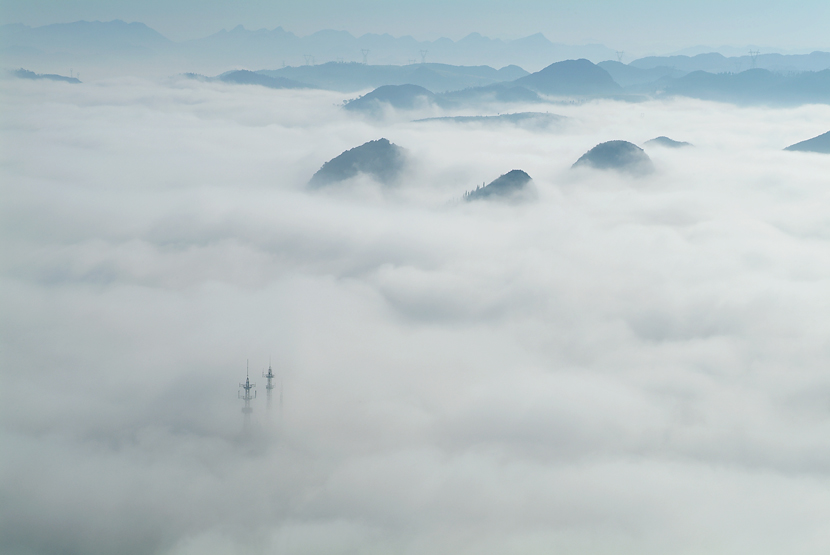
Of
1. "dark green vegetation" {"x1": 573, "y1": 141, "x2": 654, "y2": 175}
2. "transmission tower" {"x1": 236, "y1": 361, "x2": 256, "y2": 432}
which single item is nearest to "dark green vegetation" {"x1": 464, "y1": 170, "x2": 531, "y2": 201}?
"dark green vegetation" {"x1": 573, "y1": 141, "x2": 654, "y2": 175}

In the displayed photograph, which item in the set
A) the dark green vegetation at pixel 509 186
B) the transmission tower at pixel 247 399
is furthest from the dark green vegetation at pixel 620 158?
the transmission tower at pixel 247 399

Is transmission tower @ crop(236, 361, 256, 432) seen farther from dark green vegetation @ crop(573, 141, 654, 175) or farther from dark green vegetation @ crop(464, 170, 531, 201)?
dark green vegetation @ crop(573, 141, 654, 175)

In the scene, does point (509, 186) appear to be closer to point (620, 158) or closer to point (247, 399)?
point (620, 158)

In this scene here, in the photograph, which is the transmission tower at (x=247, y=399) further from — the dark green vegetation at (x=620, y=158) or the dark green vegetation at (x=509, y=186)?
the dark green vegetation at (x=620, y=158)

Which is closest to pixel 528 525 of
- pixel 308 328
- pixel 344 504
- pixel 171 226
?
pixel 344 504

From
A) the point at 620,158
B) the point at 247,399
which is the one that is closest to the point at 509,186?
the point at 620,158

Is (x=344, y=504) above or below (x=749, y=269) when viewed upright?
below

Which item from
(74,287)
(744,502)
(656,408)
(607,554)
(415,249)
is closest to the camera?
(607,554)

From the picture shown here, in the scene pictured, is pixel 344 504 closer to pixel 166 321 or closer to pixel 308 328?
pixel 308 328

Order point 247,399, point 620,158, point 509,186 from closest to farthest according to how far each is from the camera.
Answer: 1. point 247,399
2. point 509,186
3. point 620,158
